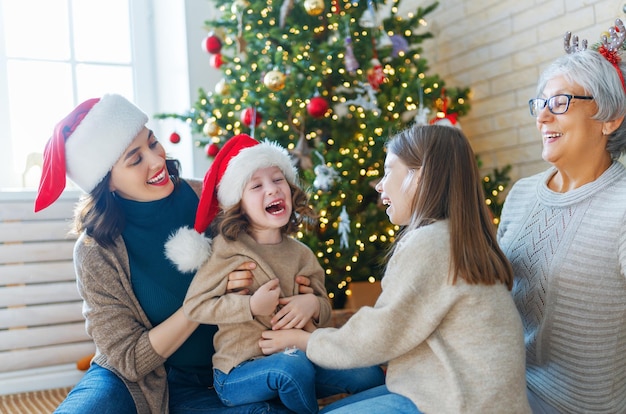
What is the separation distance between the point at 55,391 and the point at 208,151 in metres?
1.38

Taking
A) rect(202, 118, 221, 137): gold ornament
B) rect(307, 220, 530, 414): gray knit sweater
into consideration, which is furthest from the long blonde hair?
rect(202, 118, 221, 137): gold ornament

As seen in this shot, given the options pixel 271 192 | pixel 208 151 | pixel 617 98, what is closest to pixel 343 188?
pixel 208 151

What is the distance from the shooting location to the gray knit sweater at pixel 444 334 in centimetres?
130

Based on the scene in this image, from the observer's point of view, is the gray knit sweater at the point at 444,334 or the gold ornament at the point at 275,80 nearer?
the gray knit sweater at the point at 444,334

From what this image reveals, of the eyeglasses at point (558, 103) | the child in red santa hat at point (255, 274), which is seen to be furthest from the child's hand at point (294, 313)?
the eyeglasses at point (558, 103)

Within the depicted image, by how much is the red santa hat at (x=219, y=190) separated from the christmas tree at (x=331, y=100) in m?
0.95

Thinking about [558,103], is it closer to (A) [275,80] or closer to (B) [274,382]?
(B) [274,382]

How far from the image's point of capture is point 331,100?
10.2ft

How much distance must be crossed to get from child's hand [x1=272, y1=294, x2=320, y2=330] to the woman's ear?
2.84ft

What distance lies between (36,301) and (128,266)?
1.45 metres

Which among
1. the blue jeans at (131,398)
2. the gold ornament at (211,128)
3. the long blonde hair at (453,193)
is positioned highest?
the gold ornament at (211,128)

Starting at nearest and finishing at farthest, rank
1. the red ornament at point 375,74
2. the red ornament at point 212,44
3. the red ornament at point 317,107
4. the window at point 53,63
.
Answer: the red ornament at point 317,107, the red ornament at point 375,74, the red ornament at point 212,44, the window at point 53,63

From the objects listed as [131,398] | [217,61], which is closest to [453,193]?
[131,398]

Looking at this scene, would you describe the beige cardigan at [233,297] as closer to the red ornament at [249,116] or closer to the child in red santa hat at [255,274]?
the child in red santa hat at [255,274]
